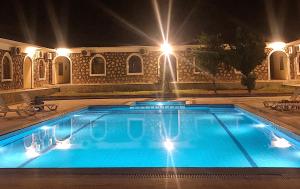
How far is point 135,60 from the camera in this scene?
882 inches

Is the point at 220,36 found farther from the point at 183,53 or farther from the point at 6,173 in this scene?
the point at 6,173

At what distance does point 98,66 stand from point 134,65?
2389 mm

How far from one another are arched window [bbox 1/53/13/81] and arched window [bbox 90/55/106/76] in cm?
586

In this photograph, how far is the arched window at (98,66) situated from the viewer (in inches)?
882

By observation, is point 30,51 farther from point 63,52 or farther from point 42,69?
point 63,52

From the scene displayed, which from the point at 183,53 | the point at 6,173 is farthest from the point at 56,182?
the point at 183,53

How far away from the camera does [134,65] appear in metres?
22.5

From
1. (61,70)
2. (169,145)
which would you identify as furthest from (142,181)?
(61,70)

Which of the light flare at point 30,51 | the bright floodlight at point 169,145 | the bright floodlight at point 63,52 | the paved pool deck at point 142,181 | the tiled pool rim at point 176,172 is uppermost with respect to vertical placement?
the bright floodlight at point 63,52

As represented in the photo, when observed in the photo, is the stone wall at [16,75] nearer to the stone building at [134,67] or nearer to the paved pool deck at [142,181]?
the stone building at [134,67]

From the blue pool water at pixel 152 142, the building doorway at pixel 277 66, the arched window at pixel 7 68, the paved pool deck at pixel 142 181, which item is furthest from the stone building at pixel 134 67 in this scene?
the paved pool deck at pixel 142 181

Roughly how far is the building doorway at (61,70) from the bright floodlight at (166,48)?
248 inches

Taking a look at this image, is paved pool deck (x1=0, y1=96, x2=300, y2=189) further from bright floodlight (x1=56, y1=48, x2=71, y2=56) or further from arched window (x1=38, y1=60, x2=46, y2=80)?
bright floodlight (x1=56, y1=48, x2=71, y2=56)

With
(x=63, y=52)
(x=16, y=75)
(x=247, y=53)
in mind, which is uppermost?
→ (x=63, y=52)
